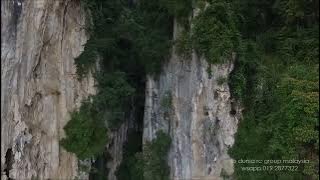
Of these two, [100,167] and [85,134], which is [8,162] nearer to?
[85,134]

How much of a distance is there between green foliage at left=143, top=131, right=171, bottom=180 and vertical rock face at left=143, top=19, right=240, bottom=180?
16cm

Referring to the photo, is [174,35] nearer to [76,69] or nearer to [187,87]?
[187,87]

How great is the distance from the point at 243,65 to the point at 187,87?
62.1 inches

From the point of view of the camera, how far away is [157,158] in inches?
496

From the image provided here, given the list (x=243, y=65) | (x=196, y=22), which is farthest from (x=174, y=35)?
(x=243, y=65)

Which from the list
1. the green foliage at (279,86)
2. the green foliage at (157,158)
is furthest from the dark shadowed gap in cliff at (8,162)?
the green foliage at (279,86)

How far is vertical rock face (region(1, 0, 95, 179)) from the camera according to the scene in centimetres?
1166

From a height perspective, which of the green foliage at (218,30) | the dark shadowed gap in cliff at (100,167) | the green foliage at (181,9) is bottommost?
the dark shadowed gap in cliff at (100,167)

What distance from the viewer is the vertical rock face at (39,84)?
1166 centimetres

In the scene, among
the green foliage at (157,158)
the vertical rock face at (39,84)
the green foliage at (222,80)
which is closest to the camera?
the green foliage at (222,80)

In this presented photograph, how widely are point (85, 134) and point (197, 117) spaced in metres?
2.89

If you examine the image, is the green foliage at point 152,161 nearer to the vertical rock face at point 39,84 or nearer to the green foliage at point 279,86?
the vertical rock face at point 39,84

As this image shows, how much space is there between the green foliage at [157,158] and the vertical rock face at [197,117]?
0.52 feet

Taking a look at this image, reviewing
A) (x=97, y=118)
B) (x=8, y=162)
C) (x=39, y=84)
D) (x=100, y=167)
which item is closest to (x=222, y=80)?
(x=97, y=118)
